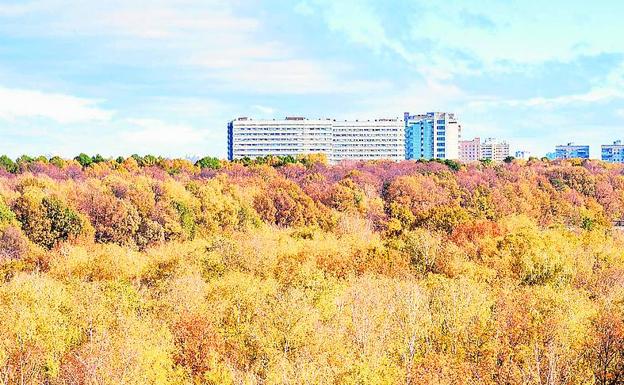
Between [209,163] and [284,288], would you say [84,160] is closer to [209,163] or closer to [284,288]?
[209,163]

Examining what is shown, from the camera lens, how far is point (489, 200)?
11806 cm

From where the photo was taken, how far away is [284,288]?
53.8m

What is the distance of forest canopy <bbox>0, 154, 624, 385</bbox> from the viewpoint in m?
38.4

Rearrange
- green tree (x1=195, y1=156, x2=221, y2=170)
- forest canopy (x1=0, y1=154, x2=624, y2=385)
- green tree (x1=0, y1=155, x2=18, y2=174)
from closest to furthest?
1. forest canopy (x1=0, y1=154, x2=624, y2=385)
2. green tree (x1=0, y1=155, x2=18, y2=174)
3. green tree (x1=195, y1=156, x2=221, y2=170)

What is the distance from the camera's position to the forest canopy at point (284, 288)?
38.4 meters

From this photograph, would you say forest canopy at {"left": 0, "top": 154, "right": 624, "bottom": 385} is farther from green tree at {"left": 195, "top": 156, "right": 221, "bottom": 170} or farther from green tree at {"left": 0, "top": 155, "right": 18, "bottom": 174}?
green tree at {"left": 195, "top": 156, "right": 221, "bottom": 170}

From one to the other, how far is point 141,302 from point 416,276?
24.3 metres

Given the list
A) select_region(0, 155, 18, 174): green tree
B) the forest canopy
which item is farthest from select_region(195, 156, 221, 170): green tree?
select_region(0, 155, 18, 174): green tree

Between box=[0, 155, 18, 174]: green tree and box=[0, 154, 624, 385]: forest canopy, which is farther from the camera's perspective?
box=[0, 155, 18, 174]: green tree

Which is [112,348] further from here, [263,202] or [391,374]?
[263,202]

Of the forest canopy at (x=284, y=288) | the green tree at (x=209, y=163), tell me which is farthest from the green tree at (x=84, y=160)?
the green tree at (x=209, y=163)

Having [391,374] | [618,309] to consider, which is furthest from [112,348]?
[618,309]

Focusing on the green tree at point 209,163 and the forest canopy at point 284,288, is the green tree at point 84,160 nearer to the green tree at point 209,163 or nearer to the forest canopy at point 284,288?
the forest canopy at point 284,288

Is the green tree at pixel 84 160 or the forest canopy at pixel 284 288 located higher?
the green tree at pixel 84 160
